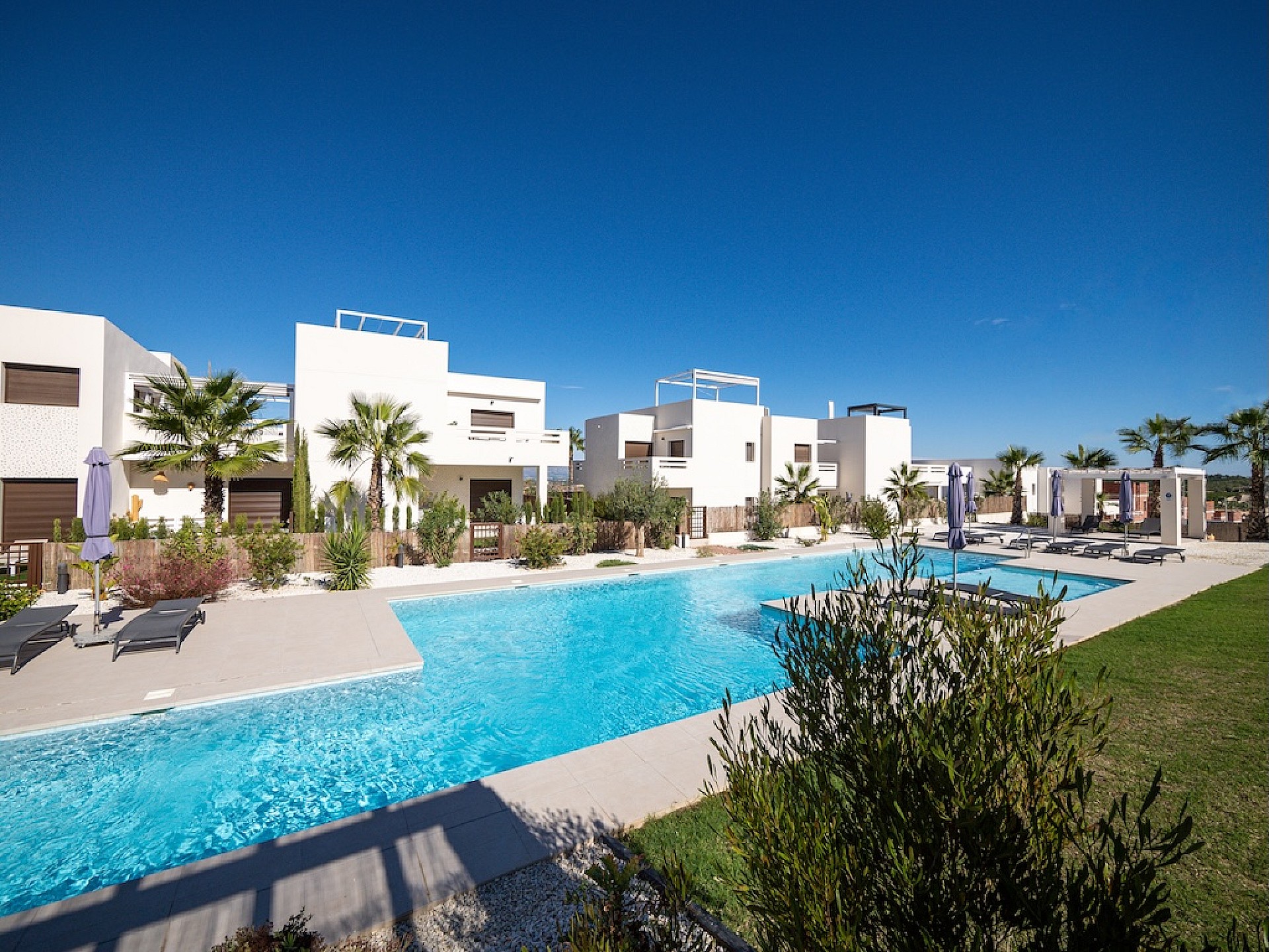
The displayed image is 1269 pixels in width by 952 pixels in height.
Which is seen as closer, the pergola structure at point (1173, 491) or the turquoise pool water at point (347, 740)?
the turquoise pool water at point (347, 740)

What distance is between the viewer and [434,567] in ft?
59.9

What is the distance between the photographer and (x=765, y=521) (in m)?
26.5

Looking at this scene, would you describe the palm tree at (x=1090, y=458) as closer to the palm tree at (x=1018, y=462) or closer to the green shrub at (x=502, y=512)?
the palm tree at (x=1018, y=462)

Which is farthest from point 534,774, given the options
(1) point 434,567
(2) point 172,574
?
(1) point 434,567

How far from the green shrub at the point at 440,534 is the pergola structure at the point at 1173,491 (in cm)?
2775

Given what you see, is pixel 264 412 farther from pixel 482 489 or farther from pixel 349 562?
pixel 482 489

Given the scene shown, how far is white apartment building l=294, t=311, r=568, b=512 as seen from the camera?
20.1m

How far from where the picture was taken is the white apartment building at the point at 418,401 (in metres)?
20.1

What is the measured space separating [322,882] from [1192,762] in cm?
861

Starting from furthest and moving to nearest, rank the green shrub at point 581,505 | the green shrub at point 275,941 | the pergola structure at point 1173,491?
the pergola structure at point 1173,491, the green shrub at point 581,505, the green shrub at point 275,941

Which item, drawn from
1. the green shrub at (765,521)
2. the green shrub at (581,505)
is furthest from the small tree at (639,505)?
the green shrub at (765,521)

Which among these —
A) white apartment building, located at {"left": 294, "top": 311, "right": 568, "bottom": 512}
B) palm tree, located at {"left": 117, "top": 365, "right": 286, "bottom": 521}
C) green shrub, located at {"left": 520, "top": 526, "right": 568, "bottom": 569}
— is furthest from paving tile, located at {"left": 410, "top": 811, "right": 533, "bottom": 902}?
white apartment building, located at {"left": 294, "top": 311, "right": 568, "bottom": 512}

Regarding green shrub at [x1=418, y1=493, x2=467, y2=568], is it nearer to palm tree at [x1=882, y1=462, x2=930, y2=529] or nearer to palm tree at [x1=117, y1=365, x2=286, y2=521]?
palm tree at [x1=117, y1=365, x2=286, y2=521]

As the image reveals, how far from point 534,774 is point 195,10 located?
16155mm
